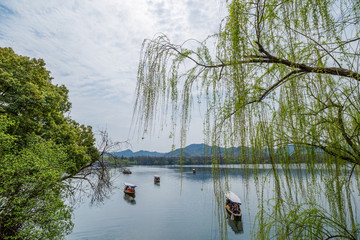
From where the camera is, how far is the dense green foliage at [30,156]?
16.4 ft

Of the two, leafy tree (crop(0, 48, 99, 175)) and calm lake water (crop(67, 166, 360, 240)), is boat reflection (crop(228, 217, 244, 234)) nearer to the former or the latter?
calm lake water (crop(67, 166, 360, 240))

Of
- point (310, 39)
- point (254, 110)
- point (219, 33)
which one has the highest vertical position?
point (219, 33)

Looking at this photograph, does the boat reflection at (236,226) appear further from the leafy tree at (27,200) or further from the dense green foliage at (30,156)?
the leafy tree at (27,200)

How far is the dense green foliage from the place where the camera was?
196 inches

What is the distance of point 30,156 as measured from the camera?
539 cm

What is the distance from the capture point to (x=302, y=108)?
60.0 inches

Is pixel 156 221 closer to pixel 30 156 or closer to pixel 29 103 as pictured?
pixel 30 156

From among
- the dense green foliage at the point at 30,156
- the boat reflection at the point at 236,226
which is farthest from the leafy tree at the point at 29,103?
the boat reflection at the point at 236,226

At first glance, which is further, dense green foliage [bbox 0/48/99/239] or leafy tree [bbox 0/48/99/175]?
leafy tree [bbox 0/48/99/175]

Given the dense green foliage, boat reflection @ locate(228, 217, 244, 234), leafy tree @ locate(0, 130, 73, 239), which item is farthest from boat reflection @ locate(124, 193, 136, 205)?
leafy tree @ locate(0, 130, 73, 239)

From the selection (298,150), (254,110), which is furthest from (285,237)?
(254,110)

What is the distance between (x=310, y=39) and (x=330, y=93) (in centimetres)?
44

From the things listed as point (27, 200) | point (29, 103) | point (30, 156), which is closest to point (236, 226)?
point (27, 200)

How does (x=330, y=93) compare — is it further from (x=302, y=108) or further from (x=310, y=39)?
(x=310, y=39)
